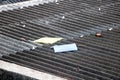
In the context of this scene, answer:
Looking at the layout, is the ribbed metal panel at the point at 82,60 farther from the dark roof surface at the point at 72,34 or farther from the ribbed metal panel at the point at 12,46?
the ribbed metal panel at the point at 12,46

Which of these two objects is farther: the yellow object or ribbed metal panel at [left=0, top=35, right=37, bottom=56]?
the yellow object

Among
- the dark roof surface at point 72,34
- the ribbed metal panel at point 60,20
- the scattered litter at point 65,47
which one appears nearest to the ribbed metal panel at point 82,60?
the dark roof surface at point 72,34

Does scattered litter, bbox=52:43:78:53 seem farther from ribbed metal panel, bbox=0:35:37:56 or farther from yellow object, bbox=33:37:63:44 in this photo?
ribbed metal panel, bbox=0:35:37:56

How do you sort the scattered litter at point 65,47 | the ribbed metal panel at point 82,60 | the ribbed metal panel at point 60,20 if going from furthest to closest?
the ribbed metal panel at point 60,20, the scattered litter at point 65,47, the ribbed metal panel at point 82,60

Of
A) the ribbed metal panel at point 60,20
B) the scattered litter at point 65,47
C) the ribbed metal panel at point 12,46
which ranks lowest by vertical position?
the ribbed metal panel at point 12,46

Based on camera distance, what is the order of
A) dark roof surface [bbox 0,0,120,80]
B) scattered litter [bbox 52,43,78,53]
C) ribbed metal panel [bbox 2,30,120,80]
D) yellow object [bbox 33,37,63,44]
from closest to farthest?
ribbed metal panel [bbox 2,30,120,80], dark roof surface [bbox 0,0,120,80], scattered litter [bbox 52,43,78,53], yellow object [bbox 33,37,63,44]

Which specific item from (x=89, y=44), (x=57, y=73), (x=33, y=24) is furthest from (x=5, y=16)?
(x=57, y=73)

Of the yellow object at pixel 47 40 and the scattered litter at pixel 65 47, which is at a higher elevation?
the scattered litter at pixel 65 47

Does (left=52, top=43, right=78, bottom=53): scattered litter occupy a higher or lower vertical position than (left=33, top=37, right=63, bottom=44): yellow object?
higher

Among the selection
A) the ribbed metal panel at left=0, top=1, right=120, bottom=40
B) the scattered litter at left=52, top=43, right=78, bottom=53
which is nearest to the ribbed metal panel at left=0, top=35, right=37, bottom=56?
the ribbed metal panel at left=0, top=1, right=120, bottom=40

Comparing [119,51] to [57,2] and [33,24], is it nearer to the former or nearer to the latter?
[33,24]

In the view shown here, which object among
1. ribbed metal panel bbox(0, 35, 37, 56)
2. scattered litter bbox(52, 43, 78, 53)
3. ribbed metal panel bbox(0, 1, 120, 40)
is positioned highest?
scattered litter bbox(52, 43, 78, 53)
